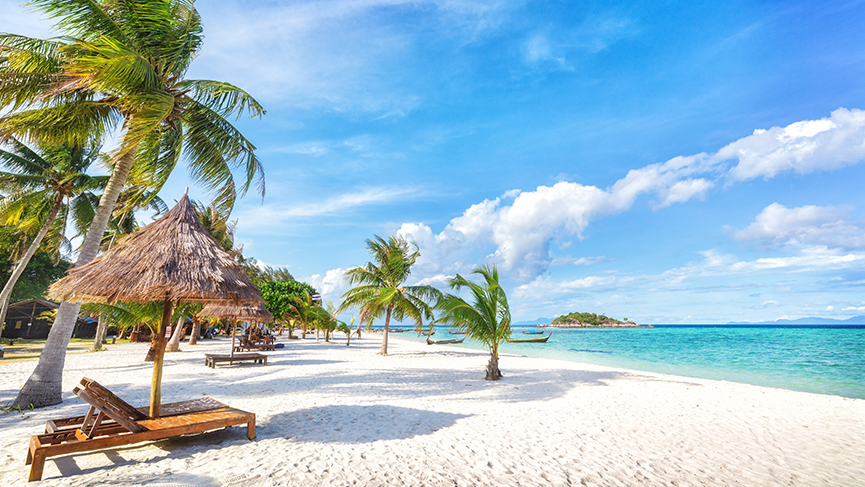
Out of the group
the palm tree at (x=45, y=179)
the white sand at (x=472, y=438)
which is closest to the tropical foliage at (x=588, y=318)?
the white sand at (x=472, y=438)

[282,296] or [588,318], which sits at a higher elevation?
[282,296]

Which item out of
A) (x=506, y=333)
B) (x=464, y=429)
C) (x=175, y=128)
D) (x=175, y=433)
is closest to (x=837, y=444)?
(x=464, y=429)

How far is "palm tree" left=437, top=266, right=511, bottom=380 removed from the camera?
10578mm

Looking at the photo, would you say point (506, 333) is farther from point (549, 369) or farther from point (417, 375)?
point (549, 369)

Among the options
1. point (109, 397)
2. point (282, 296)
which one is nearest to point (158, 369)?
point (109, 397)

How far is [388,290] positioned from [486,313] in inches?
282

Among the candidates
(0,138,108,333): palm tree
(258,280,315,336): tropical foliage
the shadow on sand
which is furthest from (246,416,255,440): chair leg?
(258,280,315,336): tropical foliage

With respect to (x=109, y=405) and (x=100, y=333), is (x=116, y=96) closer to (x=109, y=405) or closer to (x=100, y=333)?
(x=109, y=405)

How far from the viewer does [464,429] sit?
5.44 m

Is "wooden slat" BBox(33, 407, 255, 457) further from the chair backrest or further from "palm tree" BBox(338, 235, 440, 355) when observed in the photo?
"palm tree" BBox(338, 235, 440, 355)

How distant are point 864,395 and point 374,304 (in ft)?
55.9

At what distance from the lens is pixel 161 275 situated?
441cm

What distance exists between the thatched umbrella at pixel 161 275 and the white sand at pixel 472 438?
1.21 meters

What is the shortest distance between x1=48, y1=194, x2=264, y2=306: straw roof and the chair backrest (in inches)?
40.5
